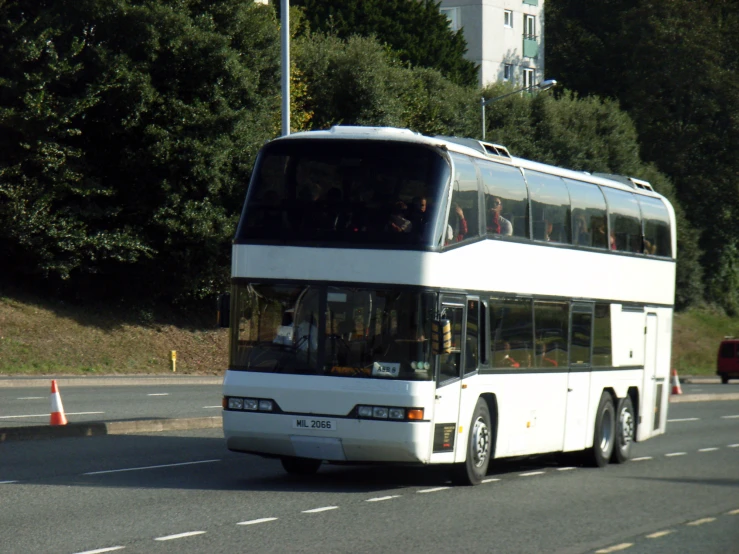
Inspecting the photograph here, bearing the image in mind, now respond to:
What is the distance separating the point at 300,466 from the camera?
1395cm

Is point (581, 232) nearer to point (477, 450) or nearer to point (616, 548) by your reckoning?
point (477, 450)

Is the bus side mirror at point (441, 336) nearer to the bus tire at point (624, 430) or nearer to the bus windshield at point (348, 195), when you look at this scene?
the bus windshield at point (348, 195)

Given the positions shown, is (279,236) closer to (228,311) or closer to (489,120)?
(228,311)

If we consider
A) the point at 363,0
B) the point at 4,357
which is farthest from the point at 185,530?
the point at 363,0

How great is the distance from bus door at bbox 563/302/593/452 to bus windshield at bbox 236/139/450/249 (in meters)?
4.07

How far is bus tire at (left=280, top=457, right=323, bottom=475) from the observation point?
45.5 ft

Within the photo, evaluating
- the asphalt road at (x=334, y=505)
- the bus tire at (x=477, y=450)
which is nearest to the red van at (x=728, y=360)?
the asphalt road at (x=334, y=505)

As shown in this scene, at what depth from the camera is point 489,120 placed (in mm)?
56406

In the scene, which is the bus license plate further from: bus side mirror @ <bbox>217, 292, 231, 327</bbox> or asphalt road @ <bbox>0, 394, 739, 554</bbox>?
bus side mirror @ <bbox>217, 292, 231, 327</bbox>

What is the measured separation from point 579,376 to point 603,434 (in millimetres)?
1222

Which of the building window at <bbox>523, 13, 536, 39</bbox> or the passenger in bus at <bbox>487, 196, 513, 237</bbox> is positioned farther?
the building window at <bbox>523, 13, 536, 39</bbox>

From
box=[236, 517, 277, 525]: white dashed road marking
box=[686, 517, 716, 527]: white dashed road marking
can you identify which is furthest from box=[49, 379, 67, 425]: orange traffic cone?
box=[686, 517, 716, 527]: white dashed road marking

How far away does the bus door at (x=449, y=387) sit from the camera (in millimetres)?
12680

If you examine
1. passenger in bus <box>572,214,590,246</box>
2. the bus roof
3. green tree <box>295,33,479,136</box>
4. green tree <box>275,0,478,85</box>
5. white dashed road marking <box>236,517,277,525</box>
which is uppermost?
green tree <box>275,0,478,85</box>
